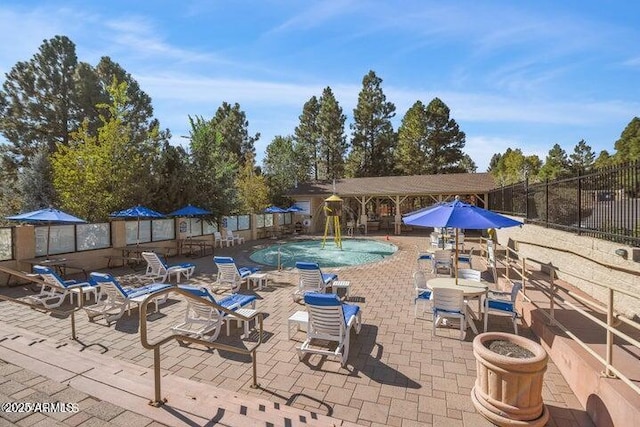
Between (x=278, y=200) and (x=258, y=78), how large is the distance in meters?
16.2

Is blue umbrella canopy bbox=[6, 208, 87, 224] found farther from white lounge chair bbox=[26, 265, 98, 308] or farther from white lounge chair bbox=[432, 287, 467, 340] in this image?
white lounge chair bbox=[432, 287, 467, 340]

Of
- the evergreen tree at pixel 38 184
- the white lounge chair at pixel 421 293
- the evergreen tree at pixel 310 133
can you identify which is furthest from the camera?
the evergreen tree at pixel 310 133

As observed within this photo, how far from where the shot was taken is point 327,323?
5.21 metres

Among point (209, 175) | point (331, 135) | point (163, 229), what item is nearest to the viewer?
point (163, 229)

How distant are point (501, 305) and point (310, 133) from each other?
134ft

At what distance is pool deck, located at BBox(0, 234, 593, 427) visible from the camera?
3.22m

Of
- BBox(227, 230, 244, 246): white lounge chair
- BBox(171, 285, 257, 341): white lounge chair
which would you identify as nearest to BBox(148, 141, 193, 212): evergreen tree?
BBox(227, 230, 244, 246): white lounge chair

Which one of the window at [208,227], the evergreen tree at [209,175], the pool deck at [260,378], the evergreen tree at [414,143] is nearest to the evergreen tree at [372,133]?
the evergreen tree at [414,143]

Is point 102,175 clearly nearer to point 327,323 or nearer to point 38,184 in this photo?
point 38,184

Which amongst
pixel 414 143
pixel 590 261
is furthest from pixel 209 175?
pixel 414 143

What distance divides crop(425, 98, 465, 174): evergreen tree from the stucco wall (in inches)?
1201

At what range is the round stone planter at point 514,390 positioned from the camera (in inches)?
128

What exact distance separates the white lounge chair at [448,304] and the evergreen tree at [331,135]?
119ft

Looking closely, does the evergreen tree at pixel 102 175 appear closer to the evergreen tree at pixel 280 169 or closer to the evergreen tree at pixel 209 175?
the evergreen tree at pixel 209 175
